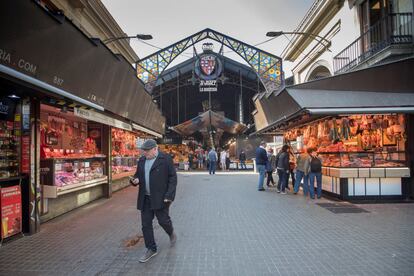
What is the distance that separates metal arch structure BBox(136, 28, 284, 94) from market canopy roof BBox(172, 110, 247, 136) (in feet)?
11.1

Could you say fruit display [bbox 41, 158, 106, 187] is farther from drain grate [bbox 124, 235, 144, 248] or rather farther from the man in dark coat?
the man in dark coat

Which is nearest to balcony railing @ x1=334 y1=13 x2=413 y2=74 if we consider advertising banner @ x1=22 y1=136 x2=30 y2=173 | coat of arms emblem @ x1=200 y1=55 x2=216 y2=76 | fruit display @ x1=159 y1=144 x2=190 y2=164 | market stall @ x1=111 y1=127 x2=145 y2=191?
market stall @ x1=111 y1=127 x2=145 y2=191

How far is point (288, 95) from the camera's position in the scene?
405 inches

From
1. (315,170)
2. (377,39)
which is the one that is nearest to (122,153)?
(315,170)

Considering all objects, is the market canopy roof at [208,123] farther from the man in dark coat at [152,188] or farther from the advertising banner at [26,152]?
the man in dark coat at [152,188]

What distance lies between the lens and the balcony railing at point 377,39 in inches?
404

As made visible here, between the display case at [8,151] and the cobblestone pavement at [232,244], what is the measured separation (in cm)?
127

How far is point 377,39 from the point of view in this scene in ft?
38.3

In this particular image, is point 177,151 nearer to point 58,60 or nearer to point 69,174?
point 69,174

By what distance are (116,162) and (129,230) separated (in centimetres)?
644

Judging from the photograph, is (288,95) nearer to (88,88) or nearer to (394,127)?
(394,127)

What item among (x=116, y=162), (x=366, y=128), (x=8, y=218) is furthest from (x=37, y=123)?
(x=366, y=128)

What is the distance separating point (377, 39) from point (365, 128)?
3.88 meters

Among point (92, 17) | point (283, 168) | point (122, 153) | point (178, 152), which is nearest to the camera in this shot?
point (283, 168)
